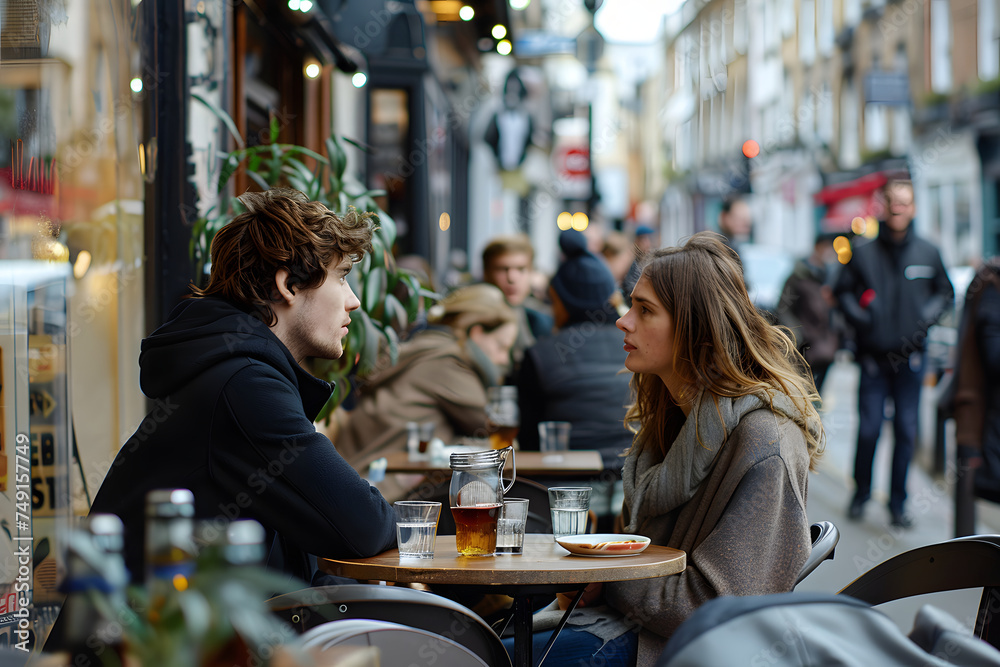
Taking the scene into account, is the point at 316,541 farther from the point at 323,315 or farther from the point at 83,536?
the point at 83,536

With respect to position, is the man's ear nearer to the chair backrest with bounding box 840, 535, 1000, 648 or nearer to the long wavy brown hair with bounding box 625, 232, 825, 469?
the long wavy brown hair with bounding box 625, 232, 825, 469

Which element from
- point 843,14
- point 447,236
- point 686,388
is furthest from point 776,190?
point 686,388

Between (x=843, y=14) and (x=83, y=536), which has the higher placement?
(x=843, y=14)

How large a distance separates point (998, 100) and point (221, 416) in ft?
62.2

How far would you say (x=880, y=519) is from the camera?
6047 mm

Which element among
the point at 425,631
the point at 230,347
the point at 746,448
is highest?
the point at 230,347

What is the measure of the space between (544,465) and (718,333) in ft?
5.54

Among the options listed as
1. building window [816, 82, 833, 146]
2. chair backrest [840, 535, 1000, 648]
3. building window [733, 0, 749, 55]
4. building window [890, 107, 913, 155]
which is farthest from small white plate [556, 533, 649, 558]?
building window [733, 0, 749, 55]

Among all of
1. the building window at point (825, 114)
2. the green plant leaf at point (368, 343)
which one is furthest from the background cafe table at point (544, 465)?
the building window at point (825, 114)

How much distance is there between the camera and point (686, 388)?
93.3 inches

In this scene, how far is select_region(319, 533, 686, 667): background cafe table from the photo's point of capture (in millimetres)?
1884

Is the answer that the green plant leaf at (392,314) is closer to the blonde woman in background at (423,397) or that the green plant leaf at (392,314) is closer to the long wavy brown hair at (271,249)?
the blonde woman in background at (423,397)

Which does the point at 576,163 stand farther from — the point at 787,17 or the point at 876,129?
the point at 787,17

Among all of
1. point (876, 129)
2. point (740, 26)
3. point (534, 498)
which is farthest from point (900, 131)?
point (534, 498)
